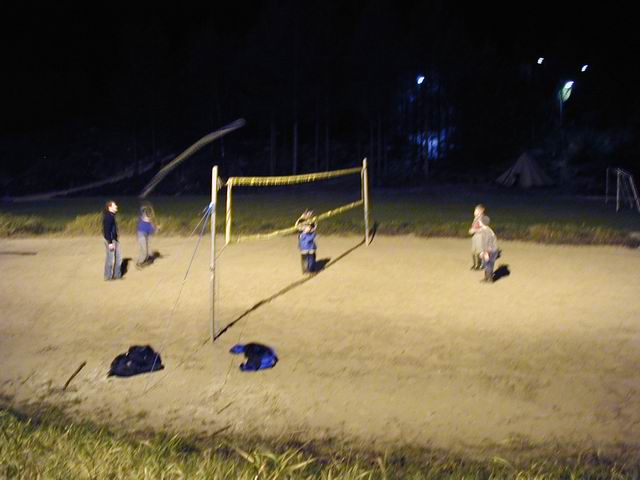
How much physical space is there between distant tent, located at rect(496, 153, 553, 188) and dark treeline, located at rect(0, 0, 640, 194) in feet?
8.50

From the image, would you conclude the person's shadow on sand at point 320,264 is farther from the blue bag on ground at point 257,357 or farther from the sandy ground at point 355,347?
the blue bag on ground at point 257,357

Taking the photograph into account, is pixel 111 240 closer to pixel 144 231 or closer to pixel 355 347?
pixel 144 231

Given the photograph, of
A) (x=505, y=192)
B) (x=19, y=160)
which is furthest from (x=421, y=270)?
(x=19, y=160)

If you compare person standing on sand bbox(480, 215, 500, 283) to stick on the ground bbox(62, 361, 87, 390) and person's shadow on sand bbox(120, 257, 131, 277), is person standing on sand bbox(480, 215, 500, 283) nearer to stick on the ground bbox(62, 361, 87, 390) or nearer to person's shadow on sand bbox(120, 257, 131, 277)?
person's shadow on sand bbox(120, 257, 131, 277)

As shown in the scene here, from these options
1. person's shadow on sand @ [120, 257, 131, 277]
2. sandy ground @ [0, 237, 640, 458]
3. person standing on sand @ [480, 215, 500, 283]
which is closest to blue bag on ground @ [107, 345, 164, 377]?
sandy ground @ [0, 237, 640, 458]

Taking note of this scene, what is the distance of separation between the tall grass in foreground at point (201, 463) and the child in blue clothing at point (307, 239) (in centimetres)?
762

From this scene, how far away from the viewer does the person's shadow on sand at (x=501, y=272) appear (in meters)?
13.5

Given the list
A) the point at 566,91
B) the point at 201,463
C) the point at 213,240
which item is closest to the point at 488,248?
the point at 213,240

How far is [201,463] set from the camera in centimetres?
479

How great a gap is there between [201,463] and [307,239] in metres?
8.96

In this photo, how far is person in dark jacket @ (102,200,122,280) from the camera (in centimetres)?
1317

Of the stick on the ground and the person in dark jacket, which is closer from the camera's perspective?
the stick on the ground

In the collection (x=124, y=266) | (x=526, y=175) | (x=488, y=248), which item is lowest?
(x=124, y=266)

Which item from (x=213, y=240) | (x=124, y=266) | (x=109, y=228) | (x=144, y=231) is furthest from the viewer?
(x=124, y=266)
